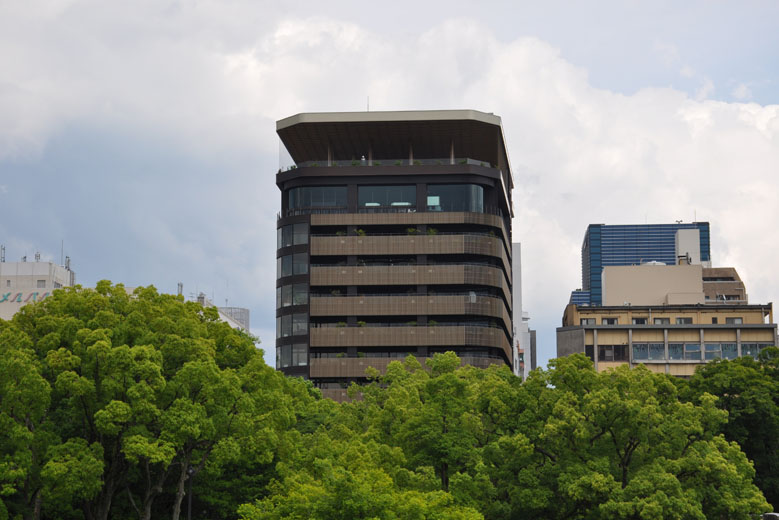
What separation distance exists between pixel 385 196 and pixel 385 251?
7.36 meters

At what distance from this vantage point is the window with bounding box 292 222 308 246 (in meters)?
122

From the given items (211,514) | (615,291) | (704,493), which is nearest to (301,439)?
(211,514)

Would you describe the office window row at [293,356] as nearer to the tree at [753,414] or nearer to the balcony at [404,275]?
the balcony at [404,275]

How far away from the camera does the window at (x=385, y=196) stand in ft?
403

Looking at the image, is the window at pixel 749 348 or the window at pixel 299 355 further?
the window at pixel 749 348

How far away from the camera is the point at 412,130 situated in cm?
12088

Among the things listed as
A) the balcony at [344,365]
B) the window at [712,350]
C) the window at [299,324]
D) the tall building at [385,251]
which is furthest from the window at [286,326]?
the window at [712,350]

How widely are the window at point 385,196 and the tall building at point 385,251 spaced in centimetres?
12

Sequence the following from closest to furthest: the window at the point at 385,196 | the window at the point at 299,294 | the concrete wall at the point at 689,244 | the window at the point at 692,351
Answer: the window at the point at 299,294 → the window at the point at 385,196 → the window at the point at 692,351 → the concrete wall at the point at 689,244

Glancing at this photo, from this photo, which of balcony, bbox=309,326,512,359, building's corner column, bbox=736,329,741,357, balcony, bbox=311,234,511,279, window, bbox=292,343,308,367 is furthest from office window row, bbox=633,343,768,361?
window, bbox=292,343,308,367

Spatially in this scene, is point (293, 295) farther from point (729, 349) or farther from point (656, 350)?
point (729, 349)

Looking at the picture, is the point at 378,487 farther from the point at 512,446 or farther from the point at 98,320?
the point at 98,320

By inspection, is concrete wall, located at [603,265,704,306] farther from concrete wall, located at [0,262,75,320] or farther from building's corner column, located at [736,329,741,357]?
concrete wall, located at [0,262,75,320]

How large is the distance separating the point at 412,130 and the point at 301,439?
213 ft
